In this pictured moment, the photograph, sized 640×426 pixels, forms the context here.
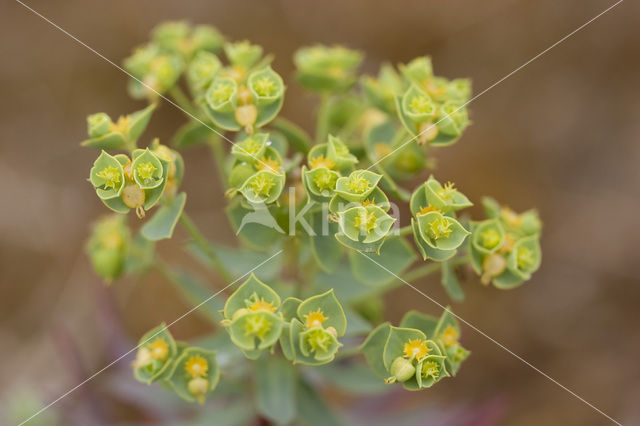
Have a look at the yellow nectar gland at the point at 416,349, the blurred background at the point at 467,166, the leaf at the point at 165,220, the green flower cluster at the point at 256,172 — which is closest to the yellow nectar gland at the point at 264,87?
the green flower cluster at the point at 256,172

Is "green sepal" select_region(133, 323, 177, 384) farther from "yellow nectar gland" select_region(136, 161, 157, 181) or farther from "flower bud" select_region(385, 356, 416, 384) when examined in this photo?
"flower bud" select_region(385, 356, 416, 384)

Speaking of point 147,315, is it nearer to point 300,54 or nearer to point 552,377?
point 300,54

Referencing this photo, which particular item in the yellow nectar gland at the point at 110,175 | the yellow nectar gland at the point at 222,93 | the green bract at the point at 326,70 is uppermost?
the green bract at the point at 326,70

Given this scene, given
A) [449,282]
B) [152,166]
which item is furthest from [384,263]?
[152,166]

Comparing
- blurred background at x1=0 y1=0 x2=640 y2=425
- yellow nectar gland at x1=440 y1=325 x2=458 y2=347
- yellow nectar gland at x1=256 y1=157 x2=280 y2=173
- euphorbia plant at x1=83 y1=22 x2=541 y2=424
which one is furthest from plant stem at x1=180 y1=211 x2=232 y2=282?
blurred background at x1=0 y1=0 x2=640 y2=425

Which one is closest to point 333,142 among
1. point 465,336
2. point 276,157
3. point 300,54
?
point 276,157

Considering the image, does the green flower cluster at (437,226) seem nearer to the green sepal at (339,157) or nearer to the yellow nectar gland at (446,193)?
the yellow nectar gland at (446,193)
